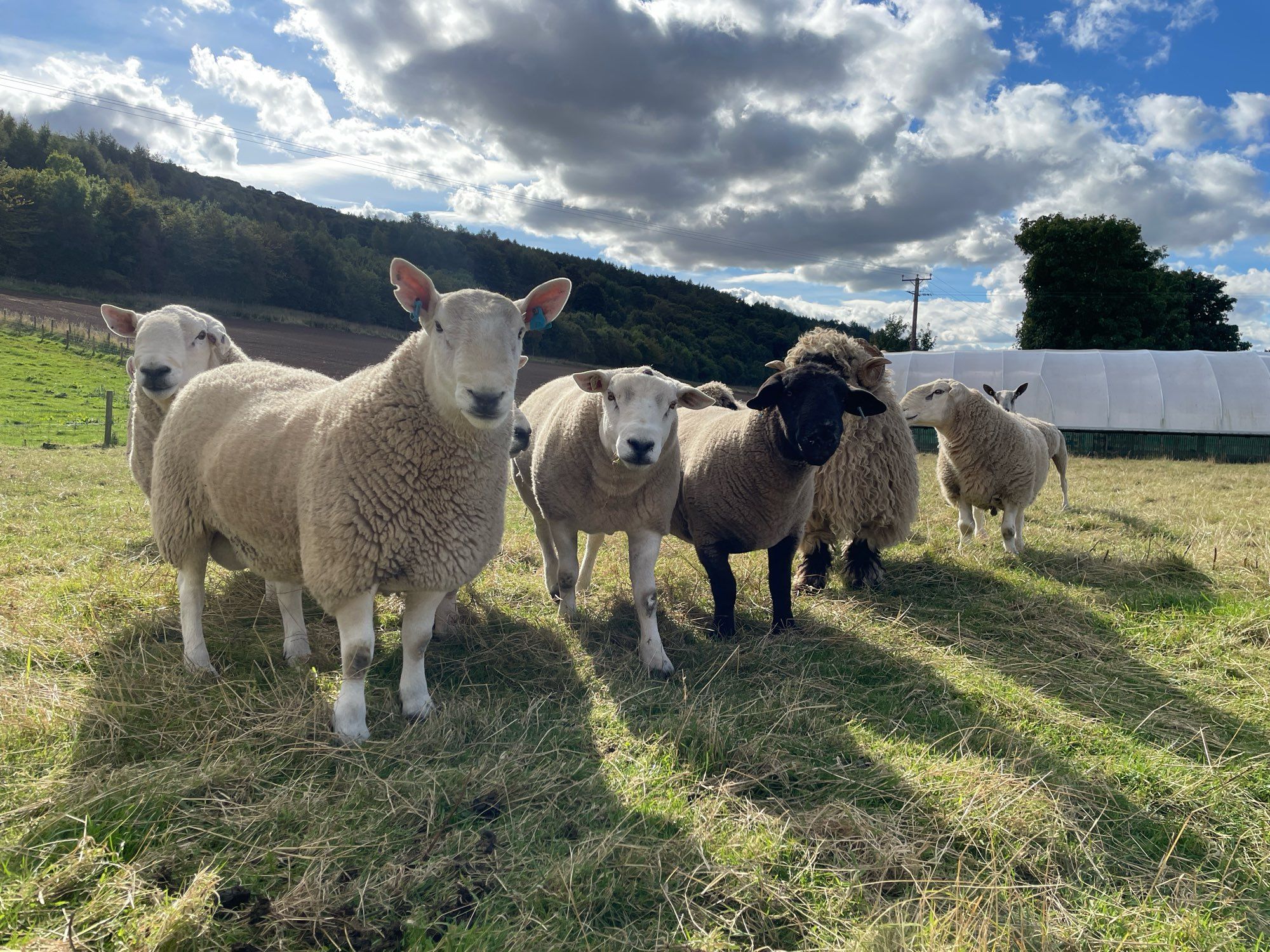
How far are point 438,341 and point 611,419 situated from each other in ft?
4.05

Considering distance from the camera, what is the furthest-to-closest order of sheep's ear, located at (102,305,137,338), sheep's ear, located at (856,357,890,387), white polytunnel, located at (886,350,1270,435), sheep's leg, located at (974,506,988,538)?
white polytunnel, located at (886,350,1270,435)
sheep's leg, located at (974,506,988,538)
sheep's ear, located at (856,357,890,387)
sheep's ear, located at (102,305,137,338)

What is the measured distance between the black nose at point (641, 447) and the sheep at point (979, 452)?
4.45 m

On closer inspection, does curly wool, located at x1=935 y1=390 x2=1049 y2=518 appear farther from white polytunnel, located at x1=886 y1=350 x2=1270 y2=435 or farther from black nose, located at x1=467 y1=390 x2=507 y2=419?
white polytunnel, located at x1=886 y1=350 x2=1270 y2=435

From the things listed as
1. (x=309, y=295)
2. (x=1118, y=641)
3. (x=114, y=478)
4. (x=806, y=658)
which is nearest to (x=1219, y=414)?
(x=1118, y=641)

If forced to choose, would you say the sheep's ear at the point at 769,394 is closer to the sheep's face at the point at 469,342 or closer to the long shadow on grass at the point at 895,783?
the long shadow on grass at the point at 895,783

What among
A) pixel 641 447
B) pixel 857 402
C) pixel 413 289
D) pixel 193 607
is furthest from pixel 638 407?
pixel 193 607

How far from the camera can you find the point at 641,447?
370 centimetres

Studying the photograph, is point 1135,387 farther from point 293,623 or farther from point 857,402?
point 293,623

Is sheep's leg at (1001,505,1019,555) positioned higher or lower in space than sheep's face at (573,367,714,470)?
lower

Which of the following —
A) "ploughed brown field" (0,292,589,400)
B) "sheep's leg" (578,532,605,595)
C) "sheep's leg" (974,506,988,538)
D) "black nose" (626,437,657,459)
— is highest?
"ploughed brown field" (0,292,589,400)

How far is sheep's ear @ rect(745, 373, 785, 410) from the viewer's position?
181 inches

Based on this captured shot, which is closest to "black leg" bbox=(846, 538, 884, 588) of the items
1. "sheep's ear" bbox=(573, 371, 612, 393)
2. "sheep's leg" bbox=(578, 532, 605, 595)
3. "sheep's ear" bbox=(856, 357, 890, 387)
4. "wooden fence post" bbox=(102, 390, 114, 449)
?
"sheep's ear" bbox=(856, 357, 890, 387)

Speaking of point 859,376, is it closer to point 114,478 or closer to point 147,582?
point 147,582

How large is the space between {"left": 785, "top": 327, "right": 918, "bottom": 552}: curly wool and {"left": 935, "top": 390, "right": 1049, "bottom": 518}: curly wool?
6.09 ft
